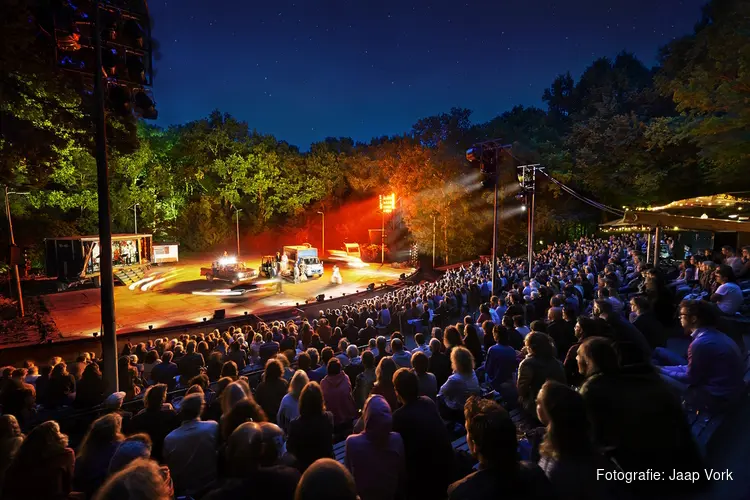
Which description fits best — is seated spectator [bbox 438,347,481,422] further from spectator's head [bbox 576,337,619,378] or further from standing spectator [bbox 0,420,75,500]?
standing spectator [bbox 0,420,75,500]

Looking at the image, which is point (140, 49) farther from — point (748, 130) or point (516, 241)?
point (516, 241)

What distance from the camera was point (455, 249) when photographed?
36688mm

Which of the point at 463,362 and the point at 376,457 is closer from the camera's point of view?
the point at 376,457

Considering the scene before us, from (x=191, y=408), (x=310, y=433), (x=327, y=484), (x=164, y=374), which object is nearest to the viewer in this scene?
(x=327, y=484)

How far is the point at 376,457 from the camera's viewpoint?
2.85 meters

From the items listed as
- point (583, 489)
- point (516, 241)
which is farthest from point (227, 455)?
point (516, 241)

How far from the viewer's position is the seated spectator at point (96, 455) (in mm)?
3273

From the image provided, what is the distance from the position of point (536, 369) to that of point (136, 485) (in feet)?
11.3

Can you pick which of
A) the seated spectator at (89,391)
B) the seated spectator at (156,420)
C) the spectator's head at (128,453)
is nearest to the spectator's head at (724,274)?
the seated spectator at (156,420)

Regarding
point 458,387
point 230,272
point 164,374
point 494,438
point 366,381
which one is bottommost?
point 164,374

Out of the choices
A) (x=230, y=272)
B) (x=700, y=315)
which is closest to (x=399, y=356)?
(x=700, y=315)

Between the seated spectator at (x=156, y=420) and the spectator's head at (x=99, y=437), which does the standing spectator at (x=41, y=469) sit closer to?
the spectator's head at (x=99, y=437)

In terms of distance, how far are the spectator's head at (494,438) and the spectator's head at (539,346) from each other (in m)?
2.00

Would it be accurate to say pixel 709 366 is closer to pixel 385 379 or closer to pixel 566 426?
pixel 566 426
